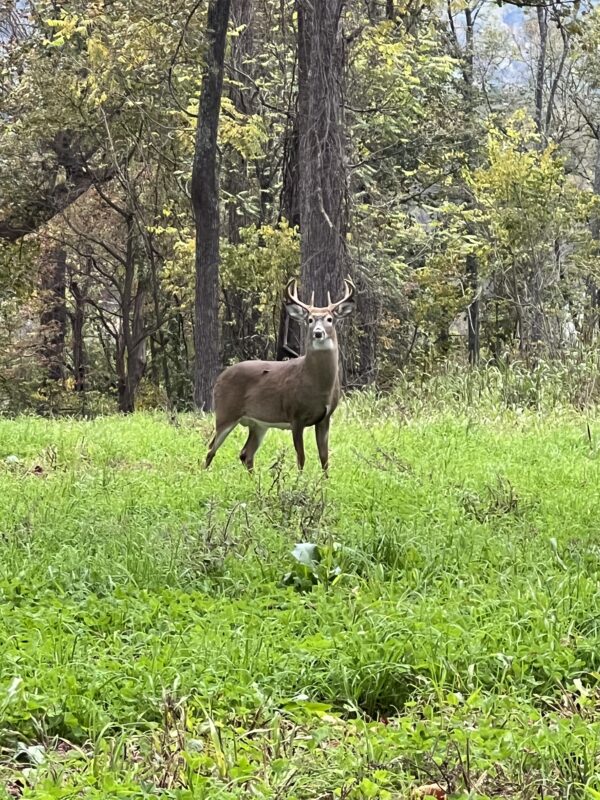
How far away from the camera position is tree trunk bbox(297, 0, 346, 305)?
12000 millimetres

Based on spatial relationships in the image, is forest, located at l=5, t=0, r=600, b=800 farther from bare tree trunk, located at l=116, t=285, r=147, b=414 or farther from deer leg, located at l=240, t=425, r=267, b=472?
bare tree trunk, located at l=116, t=285, r=147, b=414

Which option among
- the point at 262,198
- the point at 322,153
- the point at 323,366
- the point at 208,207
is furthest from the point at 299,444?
the point at 262,198

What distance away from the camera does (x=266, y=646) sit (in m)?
3.54

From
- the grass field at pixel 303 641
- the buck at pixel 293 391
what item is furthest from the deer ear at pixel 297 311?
the grass field at pixel 303 641

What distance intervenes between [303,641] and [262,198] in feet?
58.7

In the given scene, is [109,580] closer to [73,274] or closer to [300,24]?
[300,24]

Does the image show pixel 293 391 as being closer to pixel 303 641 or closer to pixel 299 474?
pixel 299 474

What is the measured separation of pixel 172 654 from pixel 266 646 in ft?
1.07

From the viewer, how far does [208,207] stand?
14273 mm

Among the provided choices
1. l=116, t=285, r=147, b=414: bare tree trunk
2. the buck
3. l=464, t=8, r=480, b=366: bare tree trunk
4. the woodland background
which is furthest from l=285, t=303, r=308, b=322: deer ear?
l=116, t=285, r=147, b=414: bare tree trunk

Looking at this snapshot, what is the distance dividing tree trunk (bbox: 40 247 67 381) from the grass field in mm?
20255

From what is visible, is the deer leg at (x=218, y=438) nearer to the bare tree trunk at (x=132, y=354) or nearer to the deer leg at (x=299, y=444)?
the deer leg at (x=299, y=444)

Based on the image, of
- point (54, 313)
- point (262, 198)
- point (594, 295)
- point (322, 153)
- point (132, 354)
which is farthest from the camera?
point (54, 313)

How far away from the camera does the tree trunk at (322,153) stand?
12.0 meters
